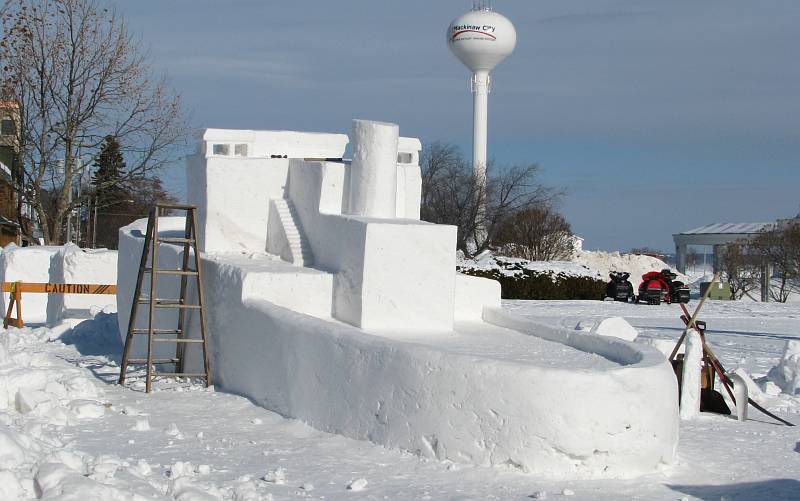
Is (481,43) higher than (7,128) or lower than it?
higher

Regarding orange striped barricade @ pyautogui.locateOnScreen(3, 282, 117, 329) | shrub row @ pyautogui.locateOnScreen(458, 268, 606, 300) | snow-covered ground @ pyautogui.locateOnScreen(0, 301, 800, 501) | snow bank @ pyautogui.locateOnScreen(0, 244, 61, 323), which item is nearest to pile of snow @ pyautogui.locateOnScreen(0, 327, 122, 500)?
snow-covered ground @ pyautogui.locateOnScreen(0, 301, 800, 501)

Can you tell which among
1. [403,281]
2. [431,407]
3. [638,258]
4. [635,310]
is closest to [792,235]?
[638,258]

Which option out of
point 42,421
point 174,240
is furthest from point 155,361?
point 42,421

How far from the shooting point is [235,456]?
394 inches

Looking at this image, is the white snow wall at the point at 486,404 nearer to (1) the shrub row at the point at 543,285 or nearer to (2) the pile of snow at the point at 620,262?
(1) the shrub row at the point at 543,285

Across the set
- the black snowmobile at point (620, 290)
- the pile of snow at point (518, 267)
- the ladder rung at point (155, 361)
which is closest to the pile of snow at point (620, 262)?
the pile of snow at point (518, 267)

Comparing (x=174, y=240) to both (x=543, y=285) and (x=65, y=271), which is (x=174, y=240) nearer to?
(x=65, y=271)

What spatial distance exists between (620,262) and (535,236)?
9.84m

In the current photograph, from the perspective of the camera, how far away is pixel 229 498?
28.1ft

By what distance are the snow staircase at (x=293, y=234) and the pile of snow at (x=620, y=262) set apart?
40.0 m

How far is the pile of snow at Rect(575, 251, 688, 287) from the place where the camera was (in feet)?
183

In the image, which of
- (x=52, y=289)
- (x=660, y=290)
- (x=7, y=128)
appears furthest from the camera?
(x=7, y=128)

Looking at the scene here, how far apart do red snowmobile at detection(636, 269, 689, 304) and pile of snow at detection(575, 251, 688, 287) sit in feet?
68.5

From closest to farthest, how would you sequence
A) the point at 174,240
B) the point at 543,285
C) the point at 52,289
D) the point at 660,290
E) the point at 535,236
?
the point at 174,240 < the point at 52,289 < the point at 660,290 < the point at 543,285 < the point at 535,236
